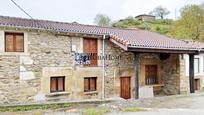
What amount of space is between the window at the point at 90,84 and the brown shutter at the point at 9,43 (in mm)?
4993

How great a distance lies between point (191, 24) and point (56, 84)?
76.9 ft

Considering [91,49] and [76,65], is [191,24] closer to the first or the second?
[91,49]

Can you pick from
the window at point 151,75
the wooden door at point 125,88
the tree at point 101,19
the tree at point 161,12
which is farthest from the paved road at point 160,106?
the tree at point 161,12

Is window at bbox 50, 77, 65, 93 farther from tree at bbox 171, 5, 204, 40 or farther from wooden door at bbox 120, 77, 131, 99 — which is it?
tree at bbox 171, 5, 204, 40

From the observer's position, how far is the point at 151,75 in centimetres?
2125

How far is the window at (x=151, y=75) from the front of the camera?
68.6 feet

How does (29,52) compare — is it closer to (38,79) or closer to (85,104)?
(38,79)

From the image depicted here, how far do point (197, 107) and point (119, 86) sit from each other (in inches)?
262

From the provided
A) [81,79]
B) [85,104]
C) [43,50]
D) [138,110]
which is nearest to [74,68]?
[81,79]

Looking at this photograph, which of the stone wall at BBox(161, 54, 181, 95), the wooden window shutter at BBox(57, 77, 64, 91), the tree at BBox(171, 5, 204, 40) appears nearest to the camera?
the wooden window shutter at BBox(57, 77, 64, 91)

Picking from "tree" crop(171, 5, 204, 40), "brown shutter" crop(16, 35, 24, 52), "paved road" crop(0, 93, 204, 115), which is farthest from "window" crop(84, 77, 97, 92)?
"tree" crop(171, 5, 204, 40)

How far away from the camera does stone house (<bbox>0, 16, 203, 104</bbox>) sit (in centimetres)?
1538

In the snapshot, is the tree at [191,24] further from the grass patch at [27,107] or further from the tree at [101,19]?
the grass patch at [27,107]

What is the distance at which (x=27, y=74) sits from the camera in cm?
1571
